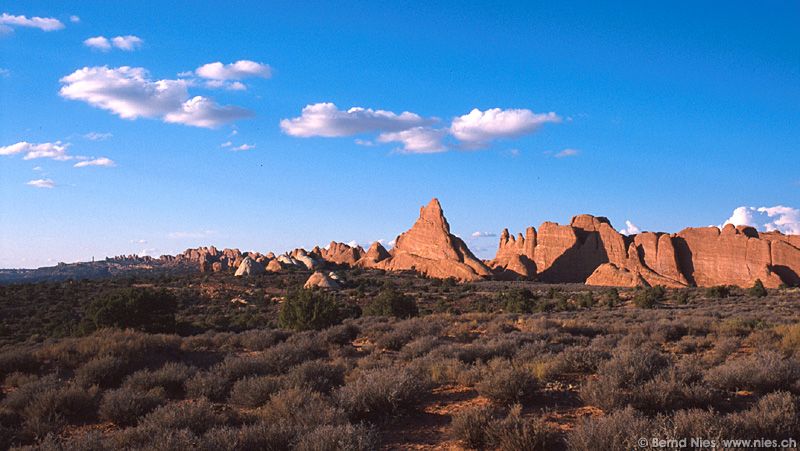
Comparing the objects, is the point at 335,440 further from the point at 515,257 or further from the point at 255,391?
the point at 515,257

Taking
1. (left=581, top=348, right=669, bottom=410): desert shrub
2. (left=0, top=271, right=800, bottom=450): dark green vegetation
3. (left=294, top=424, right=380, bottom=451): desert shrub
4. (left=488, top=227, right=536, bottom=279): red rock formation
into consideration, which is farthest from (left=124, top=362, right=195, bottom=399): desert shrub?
(left=488, top=227, right=536, bottom=279): red rock formation

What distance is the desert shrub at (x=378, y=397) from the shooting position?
25.0ft

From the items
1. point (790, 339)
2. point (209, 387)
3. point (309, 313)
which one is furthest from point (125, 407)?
point (309, 313)

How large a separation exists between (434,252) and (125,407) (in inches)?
3309

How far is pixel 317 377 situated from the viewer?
9773 millimetres

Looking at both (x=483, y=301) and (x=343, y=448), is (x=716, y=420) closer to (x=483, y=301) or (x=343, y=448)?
(x=343, y=448)

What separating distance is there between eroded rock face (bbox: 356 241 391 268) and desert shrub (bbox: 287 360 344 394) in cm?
8722

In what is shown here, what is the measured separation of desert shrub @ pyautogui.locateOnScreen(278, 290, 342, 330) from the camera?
26422 millimetres

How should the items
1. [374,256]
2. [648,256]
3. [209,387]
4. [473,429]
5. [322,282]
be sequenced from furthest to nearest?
[374,256], [648,256], [322,282], [209,387], [473,429]

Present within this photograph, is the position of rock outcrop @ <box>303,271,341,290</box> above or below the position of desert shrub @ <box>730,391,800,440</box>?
below

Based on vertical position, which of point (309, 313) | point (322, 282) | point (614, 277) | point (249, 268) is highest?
point (249, 268)

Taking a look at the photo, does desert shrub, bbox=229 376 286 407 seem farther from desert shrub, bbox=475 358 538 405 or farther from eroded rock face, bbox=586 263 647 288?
eroded rock face, bbox=586 263 647 288

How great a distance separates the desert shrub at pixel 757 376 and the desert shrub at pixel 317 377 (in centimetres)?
665

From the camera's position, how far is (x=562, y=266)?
287 feet
